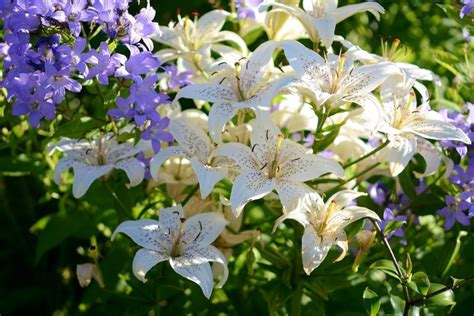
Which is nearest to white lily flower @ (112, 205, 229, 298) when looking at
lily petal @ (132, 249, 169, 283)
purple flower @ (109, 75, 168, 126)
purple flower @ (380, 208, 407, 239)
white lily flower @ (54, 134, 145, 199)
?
lily petal @ (132, 249, 169, 283)

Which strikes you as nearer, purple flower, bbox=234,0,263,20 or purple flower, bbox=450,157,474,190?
purple flower, bbox=450,157,474,190

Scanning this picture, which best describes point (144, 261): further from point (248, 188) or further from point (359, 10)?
point (359, 10)

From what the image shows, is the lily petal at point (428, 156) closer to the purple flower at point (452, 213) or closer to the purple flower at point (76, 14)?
the purple flower at point (452, 213)

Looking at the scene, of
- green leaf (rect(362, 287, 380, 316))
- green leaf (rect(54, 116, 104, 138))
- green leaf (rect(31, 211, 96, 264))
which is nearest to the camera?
green leaf (rect(362, 287, 380, 316))

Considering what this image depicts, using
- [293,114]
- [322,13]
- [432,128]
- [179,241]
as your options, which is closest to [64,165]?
[179,241]

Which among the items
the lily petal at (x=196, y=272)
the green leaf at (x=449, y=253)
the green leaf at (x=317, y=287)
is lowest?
the green leaf at (x=449, y=253)

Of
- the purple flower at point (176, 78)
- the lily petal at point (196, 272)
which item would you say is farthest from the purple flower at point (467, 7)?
the lily petal at point (196, 272)

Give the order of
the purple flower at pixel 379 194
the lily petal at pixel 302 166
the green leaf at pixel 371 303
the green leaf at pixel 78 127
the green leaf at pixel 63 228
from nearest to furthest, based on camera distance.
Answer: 1. the green leaf at pixel 371 303
2. the lily petal at pixel 302 166
3. the green leaf at pixel 78 127
4. the purple flower at pixel 379 194
5. the green leaf at pixel 63 228

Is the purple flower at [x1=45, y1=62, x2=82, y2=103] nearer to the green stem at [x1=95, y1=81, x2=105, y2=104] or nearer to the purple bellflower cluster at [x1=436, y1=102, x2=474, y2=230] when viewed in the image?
the green stem at [x1=95, y1=81, x2=105, y2=104]
